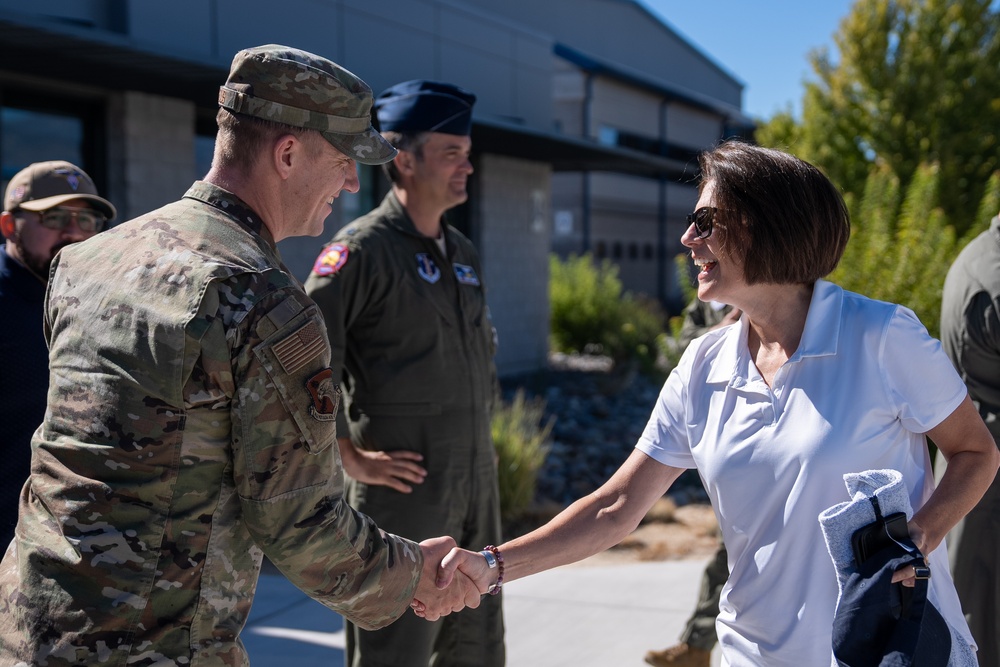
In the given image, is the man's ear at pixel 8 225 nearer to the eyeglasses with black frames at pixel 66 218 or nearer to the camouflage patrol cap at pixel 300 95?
the eyeglasses with black frames at pixel 66 218

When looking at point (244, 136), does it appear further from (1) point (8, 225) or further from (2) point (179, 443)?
(1) point (8, 225)

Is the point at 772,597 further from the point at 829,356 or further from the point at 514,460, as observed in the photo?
the point at 514,460

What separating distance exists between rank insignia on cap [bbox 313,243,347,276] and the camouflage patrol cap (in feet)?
4.23

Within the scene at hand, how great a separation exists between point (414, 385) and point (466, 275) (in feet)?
1.72

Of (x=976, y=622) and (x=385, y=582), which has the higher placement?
(x=385, y=582)

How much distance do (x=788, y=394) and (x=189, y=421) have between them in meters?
1.25

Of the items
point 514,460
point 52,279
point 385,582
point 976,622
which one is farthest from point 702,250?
point 514,460

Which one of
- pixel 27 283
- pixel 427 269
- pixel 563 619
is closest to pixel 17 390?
pixel 27 283

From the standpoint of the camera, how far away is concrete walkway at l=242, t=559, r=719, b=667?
4505 mm

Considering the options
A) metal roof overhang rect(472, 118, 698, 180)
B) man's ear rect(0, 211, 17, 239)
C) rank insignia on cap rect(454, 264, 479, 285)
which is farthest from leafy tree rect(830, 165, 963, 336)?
man's ear rect(0, 211, 17, 239)

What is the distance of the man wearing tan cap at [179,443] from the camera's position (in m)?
1.69

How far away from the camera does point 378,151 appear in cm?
212

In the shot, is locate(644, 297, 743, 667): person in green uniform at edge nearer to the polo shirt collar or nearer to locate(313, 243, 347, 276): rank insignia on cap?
locate(313, 243, 347, 276): rank insignia on cap

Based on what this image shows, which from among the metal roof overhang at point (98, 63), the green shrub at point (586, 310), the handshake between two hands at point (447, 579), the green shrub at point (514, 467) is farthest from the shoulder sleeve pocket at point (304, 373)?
the green shrub at point (586, 310)
